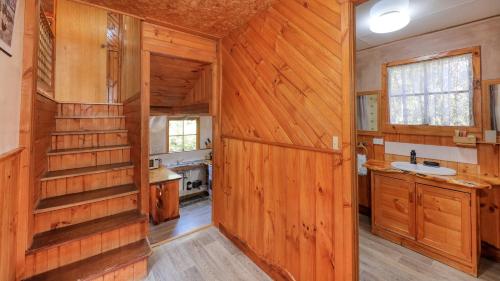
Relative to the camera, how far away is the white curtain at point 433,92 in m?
2.33

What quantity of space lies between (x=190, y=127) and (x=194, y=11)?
3477 mm

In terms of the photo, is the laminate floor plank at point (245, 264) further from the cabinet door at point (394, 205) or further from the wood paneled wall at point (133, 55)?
the wood paneled wall at point (133, 55)

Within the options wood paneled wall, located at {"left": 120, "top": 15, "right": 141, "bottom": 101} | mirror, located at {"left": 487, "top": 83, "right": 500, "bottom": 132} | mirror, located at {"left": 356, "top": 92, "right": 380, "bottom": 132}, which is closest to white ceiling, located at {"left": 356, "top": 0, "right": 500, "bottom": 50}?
mirror, located at {"left": 487, "top": 83, "right": 500, "bottom": 132}

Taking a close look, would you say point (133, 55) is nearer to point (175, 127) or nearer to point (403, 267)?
point (175, 127)

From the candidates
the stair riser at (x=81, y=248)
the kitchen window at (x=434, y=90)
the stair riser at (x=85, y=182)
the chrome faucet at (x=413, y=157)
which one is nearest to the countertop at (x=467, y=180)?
the chrome faucet at (x=413, y=157)

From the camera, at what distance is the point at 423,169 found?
2.43 metres

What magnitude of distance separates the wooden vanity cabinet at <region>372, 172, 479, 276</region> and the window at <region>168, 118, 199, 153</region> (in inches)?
158

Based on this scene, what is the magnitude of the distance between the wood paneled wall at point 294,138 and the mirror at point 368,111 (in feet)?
6.05

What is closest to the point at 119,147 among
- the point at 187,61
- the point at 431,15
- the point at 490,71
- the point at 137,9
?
the point at 187,61

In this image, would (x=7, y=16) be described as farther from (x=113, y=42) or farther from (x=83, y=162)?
(x=113, y=42)

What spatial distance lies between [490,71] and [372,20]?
141 cm

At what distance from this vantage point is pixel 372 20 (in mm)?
2004

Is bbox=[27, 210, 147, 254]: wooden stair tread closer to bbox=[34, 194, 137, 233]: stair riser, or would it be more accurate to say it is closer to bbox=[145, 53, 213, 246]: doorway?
bbox=[34, 194, 137, 233]: stair riser

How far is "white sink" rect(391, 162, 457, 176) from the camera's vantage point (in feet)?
7.41
